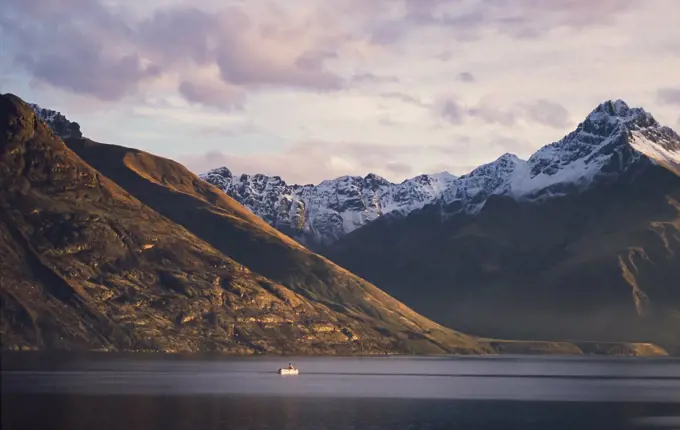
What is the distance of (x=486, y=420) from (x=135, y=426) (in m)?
68.0

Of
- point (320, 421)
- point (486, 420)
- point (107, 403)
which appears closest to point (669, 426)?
point (486, 420)

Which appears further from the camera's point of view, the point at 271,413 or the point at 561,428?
the point at 271,413

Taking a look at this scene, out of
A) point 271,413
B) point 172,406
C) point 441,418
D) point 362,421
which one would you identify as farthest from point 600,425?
point 172,406

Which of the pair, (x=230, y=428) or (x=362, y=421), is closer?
(x=230, y=428)

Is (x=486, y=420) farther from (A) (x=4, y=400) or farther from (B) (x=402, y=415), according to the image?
(A) (x=4, y=400)

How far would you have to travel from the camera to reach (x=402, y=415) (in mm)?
194500

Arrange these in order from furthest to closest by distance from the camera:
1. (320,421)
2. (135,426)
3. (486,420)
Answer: (486,420) → (320,421) → (135,426)

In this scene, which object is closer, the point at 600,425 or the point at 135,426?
the point at 135,426

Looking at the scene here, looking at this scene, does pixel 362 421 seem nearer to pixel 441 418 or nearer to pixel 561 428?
pixel 441 418

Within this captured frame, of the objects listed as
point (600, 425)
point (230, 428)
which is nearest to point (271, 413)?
point (230, 428)

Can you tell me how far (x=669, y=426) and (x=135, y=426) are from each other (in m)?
95.5

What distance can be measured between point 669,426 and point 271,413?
241ft

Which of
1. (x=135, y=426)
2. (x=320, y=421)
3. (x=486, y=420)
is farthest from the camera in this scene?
(x=486, y=420)

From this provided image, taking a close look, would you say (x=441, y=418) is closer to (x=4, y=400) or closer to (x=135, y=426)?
(x=135, y=426)
